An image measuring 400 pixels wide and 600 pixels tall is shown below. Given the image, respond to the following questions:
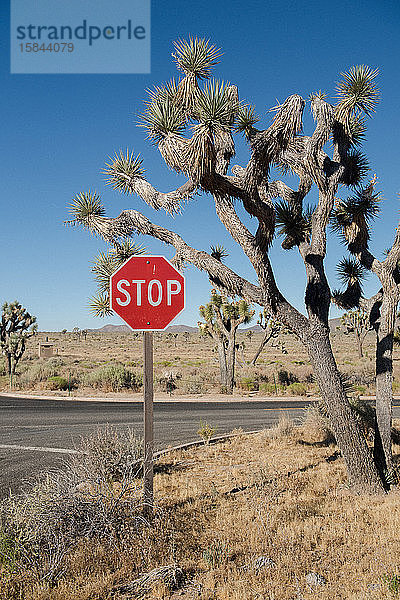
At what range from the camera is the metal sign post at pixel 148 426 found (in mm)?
5645

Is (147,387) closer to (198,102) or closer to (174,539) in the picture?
(174,539)

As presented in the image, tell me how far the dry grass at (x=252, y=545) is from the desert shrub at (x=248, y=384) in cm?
1988

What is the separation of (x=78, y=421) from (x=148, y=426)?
401 inches

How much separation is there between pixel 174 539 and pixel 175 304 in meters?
2.51

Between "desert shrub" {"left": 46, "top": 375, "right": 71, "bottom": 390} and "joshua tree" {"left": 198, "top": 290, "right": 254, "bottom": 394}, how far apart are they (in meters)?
8.25

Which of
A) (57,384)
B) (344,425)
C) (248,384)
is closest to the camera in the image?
(344,425)

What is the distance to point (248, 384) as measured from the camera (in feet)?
91.9

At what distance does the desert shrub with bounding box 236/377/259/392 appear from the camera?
91.8ft

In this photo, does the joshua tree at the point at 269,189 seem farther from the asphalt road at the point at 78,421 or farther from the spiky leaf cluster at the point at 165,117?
the asphalt road at the point at 78,421

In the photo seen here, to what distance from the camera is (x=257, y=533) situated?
540cm

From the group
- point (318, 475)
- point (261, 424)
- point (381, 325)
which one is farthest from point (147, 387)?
point (261, 424)

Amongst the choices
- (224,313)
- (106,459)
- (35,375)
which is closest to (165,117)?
(106,459)

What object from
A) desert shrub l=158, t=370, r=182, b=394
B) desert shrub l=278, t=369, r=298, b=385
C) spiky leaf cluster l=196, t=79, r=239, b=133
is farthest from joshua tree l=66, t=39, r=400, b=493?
desert shrub l=278, t=369, r=298, b=385

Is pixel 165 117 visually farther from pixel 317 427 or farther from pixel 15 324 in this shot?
pixel 15 324
